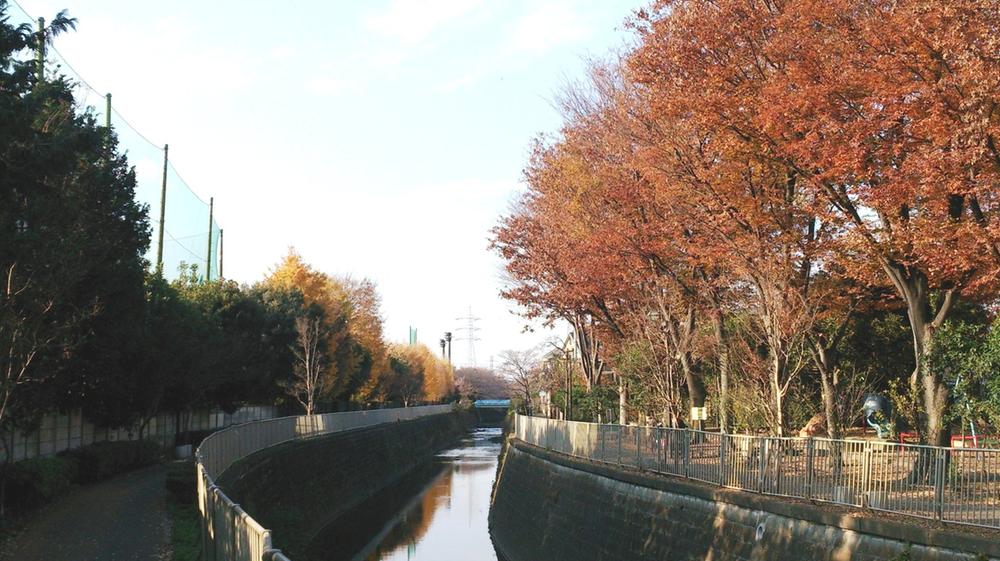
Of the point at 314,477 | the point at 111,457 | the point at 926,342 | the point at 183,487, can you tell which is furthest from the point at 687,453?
the point at 314,477

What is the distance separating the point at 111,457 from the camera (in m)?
28.5

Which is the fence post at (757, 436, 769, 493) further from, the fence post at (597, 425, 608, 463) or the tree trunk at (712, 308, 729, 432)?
the tree trunk at (712, 308, 729, 432)

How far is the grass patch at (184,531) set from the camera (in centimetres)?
1614

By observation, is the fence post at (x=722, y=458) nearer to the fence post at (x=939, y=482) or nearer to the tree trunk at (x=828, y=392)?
the tree trunk at (x=828, y=392)

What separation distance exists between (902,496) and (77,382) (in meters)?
23.8

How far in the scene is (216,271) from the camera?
60.0 m

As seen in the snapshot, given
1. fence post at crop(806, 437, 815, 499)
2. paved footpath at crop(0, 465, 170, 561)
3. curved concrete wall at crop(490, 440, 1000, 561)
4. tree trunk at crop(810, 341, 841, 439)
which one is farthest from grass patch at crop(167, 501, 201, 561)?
tree trunk at crop(810, 341, 841, 439)

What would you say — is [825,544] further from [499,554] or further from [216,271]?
[216,271]

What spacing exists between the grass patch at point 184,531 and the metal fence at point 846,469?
9066 millimetres

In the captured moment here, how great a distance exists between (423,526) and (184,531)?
18.2m

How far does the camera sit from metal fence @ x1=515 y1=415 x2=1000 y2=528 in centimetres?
1155

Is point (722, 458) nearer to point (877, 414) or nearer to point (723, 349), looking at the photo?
point (877, 414)

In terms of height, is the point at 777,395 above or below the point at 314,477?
above

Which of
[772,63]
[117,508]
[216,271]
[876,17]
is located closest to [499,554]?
[117,508]
